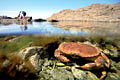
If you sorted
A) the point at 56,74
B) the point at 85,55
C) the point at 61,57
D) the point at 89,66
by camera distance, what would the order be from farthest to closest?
the point at 61,57, the point at 85,55, the point at 89,66, the point at 56,74

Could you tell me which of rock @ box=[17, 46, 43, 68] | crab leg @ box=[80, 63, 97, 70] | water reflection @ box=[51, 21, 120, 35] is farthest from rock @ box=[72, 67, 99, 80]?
water reflection @ box=[51, 21, 120, 35]

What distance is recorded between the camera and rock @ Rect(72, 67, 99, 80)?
4637 mm

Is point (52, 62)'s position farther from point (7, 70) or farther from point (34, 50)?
point (7, 70)

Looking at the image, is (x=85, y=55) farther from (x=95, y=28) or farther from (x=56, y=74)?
(x=95, y=28)

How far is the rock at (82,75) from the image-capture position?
464 centimetres

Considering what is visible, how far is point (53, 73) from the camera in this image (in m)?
4.68

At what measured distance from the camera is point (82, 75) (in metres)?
4.70

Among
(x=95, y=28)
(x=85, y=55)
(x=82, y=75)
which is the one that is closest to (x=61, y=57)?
(x=85, y=55)

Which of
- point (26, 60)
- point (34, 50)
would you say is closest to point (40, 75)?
point (26, 60)

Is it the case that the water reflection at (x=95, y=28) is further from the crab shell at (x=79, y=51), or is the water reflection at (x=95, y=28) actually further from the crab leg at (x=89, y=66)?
the crab leg at (x=89, y=66)

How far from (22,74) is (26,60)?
875 mm

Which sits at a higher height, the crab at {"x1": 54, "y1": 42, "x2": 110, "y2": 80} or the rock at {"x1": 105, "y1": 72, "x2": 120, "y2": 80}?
the crab at {"x1": 54, "y1": 42, "x2": 110, "y2": 80}

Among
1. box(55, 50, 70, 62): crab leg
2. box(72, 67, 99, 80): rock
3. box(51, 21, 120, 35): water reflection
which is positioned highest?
box(51, 21, 120, 35): water reflection

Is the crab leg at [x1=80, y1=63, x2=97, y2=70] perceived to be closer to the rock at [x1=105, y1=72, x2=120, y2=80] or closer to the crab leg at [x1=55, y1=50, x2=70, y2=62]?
the crab leg at [x1=55, y1=50, x2=70, y2=62]
